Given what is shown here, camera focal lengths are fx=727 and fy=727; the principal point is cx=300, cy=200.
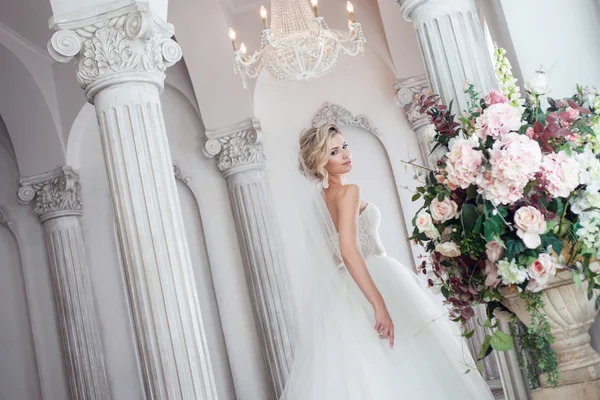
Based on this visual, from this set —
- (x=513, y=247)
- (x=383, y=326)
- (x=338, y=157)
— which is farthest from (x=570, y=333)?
(x=338, y=157)

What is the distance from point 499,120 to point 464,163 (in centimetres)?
26

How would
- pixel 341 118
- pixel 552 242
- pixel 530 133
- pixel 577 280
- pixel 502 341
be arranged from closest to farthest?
pixel 577 280 < pixel 552 242 < pixel 530 133 < pixel 502 341 < pixel 341 118

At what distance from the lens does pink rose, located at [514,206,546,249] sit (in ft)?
10.6

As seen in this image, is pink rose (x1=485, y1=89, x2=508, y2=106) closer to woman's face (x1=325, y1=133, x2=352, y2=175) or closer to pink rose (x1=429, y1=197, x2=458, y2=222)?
pink rose (x1=429, y1=197, x2=458, y2=222)

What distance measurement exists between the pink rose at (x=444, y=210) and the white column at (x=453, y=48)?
1.31 meters

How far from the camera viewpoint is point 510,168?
322 cm

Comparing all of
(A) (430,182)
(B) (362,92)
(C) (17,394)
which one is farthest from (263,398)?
(A) (430,182)

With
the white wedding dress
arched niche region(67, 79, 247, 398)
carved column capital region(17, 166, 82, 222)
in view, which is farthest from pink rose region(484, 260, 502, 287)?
carved column capital region(17, 166, 82, 222)

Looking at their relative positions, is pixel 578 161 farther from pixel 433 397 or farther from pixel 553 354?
pixel 433 397

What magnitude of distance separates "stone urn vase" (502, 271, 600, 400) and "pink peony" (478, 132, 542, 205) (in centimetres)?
46

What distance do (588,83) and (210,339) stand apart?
7811 millimetres

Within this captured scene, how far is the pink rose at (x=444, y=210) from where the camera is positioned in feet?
11.4

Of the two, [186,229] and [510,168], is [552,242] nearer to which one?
[510,168]

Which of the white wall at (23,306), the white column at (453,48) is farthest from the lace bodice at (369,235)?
the white wall at (23,306)
